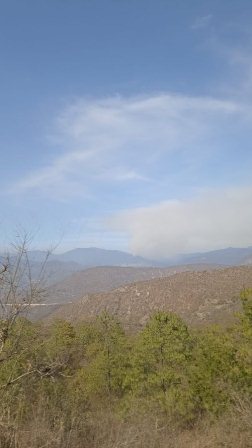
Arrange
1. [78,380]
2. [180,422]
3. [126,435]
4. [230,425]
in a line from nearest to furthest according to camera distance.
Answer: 1. [126,435]
2. [230,425]
3. [180,422]
4. [78,380]

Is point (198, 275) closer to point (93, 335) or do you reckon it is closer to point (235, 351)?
point (93, 335)

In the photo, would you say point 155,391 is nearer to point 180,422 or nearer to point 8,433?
point 180,422

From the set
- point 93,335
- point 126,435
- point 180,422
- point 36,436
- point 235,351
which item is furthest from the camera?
point 93,335

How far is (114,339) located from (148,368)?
9109 millimetres

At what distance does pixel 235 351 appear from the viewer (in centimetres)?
2992

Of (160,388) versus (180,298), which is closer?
(160,388)

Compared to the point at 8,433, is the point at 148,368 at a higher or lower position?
lower

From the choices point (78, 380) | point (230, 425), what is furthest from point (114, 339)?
point (230, 425)

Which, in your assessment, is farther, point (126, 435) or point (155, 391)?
point (155, 391)

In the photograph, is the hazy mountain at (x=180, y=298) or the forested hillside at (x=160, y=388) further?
the hazy mountain at (x=180, y=298)

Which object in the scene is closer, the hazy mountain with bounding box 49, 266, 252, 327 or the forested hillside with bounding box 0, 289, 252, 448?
the forested hillside with bounding box 0, 289, 252, 448

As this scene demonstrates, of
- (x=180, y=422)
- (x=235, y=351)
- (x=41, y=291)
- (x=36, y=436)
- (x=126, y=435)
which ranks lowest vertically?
(x=180, y=422)

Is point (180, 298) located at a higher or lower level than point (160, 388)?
lower

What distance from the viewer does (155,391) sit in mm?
36188
